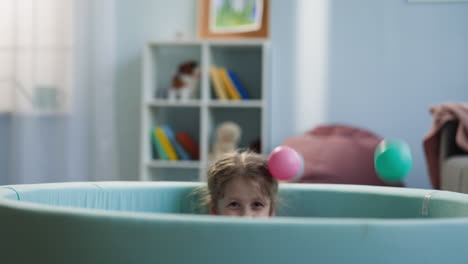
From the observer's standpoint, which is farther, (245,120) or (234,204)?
(245,120)

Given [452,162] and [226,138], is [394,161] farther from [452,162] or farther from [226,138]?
[226,138]

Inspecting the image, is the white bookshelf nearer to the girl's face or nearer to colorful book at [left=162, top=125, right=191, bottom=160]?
colorful book at [left=162, top=125, right=191, bottom=160]

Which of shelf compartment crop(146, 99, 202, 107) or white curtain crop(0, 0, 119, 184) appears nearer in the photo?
shelf compartment crop(146, 99, 202, 107)

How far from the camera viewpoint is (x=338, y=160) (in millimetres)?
3371

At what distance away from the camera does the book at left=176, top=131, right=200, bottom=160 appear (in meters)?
3.92

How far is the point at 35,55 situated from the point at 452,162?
90.6 inches

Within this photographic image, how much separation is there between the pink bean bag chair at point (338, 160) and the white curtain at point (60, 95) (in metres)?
1.12

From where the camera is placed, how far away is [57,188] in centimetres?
164

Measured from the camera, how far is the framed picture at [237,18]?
155 inches

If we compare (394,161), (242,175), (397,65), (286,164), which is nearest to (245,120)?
(397,65)

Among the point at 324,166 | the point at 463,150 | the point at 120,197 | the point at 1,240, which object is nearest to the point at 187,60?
the point at 324,166

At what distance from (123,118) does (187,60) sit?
48 centimetres

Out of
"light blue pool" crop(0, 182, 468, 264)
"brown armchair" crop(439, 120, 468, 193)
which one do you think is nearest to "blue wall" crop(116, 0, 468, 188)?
"brown armchair" crop(439, 120, 468, 193)

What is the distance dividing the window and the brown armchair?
207 cm
